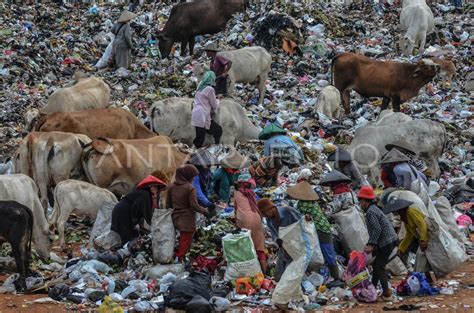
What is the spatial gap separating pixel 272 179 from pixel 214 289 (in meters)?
3.47

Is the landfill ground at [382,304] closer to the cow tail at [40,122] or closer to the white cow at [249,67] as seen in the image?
the cow tail at [40,122]

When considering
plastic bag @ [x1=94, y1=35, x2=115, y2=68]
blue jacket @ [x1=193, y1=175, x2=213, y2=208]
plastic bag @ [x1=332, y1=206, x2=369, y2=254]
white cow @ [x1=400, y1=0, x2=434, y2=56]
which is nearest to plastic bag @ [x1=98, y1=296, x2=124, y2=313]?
blue jacket @ [x1=193, y1=175, x2=213, y2=208]

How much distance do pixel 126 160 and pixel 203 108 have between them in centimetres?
178

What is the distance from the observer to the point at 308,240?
934cm

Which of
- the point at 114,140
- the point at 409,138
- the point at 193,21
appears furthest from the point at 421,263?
the point at 193,21

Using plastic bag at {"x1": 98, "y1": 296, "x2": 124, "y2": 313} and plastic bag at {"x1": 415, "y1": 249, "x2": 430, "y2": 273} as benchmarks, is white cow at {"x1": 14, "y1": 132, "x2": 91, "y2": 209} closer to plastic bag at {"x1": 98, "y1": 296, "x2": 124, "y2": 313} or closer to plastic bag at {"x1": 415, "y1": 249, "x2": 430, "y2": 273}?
plastic bag at {"x1": 98, "y1": 296, "x2": 124, "y2": 313}

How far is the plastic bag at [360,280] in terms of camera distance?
9.18 metres

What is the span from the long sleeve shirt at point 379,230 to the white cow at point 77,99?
714 cm

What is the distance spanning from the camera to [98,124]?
45.3ft

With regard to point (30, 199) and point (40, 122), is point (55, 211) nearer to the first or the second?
point (30, 199)

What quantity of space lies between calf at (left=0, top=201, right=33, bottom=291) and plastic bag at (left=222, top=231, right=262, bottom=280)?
1.92 meters

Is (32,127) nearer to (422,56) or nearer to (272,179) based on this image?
(272,179)

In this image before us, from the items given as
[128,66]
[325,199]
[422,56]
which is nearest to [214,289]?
[325,199]

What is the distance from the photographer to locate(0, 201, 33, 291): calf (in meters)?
9.80
